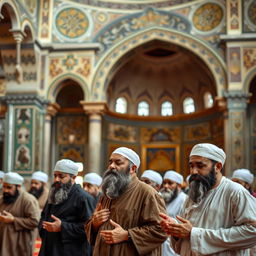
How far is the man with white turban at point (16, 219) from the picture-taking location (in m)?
6.52

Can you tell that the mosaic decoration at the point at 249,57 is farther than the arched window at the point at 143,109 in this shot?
No

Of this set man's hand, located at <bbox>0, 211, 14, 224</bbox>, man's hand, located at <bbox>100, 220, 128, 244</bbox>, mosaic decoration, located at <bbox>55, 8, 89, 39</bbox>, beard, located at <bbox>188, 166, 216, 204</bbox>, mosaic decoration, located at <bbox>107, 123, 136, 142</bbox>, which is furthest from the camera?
mosaic decoration, located at <bbox>107, 123, 136, 142</bbox>

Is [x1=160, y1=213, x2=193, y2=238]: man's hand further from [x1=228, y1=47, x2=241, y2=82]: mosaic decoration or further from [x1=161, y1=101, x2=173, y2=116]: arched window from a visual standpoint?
[x1=161, y1=101, x2=173, y2=116]: arched window

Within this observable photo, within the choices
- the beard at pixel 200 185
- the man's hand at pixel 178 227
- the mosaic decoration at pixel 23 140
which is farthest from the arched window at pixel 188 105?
the man's hand at pixel 178 227

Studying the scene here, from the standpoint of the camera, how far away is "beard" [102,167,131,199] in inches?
155

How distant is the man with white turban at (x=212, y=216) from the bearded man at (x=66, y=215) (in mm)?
1673

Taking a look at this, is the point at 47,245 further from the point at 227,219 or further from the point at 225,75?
the point at 225,75

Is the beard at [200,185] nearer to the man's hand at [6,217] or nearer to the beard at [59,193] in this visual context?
the beard at [59,193]

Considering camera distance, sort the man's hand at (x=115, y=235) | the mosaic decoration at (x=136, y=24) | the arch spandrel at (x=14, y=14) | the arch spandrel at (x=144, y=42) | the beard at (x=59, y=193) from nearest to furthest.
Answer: the man's hand at (x=115, y=235) → the beard at (x=59, y=193) → the arch spandrel at (x=14, y=14) → the arch spandrel at (x=144, y=42) → the mosaic decoration at (x=136, y=24)

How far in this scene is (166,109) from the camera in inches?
906

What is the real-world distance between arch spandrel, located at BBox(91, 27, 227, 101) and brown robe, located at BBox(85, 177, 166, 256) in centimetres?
1415

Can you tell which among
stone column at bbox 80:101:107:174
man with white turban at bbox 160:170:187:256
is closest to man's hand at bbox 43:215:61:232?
man with white turban at bbox 160:170:187:256

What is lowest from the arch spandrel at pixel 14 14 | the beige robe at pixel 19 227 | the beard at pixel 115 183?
the beige robe at pixel 19 227

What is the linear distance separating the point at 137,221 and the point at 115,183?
1.28 ft
